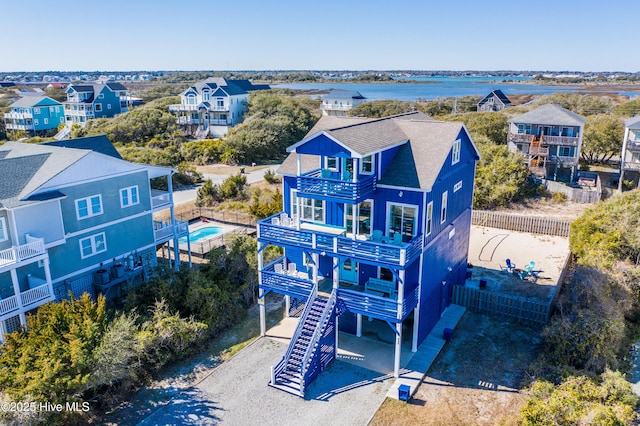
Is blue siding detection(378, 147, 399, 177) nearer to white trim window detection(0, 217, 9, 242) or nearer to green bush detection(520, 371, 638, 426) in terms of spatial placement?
green bush detection(520, 371, 638, 426)

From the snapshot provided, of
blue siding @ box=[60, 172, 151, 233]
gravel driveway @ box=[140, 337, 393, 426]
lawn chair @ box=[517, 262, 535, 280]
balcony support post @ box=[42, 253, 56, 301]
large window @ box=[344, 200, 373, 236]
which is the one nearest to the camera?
gravel driveway @ box=[140, 337, 393, 426]

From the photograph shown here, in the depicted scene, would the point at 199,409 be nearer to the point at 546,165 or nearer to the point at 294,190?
the point at 294,190

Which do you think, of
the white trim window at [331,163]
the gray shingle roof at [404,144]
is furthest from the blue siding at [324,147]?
the white trim window at [331,163]

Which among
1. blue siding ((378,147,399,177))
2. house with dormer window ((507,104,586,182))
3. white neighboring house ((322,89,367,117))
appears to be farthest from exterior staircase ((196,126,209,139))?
blue siding ((378,147,399,177))

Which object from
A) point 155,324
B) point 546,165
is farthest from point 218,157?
point 155,324

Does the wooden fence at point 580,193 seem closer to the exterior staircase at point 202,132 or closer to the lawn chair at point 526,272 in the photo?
the lawn chair at point 526,272

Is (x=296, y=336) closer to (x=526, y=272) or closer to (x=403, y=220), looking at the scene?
(x=403, y=220)

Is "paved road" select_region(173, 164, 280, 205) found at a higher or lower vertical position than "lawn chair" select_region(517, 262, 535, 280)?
higher
